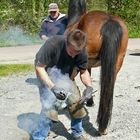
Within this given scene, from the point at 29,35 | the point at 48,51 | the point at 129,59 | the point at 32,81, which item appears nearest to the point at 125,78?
the point at 32,81

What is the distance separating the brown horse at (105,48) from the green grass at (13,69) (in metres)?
3.31

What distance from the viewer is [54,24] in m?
8.12

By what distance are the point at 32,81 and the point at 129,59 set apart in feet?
12.1

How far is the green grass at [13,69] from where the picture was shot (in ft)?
32.9

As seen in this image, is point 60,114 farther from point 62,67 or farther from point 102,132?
point 62,67

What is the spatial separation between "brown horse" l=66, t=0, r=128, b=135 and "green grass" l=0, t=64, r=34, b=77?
130 inches

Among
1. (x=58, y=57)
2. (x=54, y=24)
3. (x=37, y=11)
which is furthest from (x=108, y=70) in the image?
(x=37, y=11)

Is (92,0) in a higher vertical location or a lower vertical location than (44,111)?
lower

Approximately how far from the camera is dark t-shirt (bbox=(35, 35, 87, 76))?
4.89 metres

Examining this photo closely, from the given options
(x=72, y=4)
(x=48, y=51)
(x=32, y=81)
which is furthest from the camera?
(x=32, y=81)

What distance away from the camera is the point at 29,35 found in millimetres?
16250

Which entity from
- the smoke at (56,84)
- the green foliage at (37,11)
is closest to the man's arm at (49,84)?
the smoke at (56,84)

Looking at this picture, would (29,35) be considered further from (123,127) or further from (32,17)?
(123,127)

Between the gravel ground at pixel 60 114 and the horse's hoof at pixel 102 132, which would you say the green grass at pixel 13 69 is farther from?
the horse's hoof at pixel 102 132
